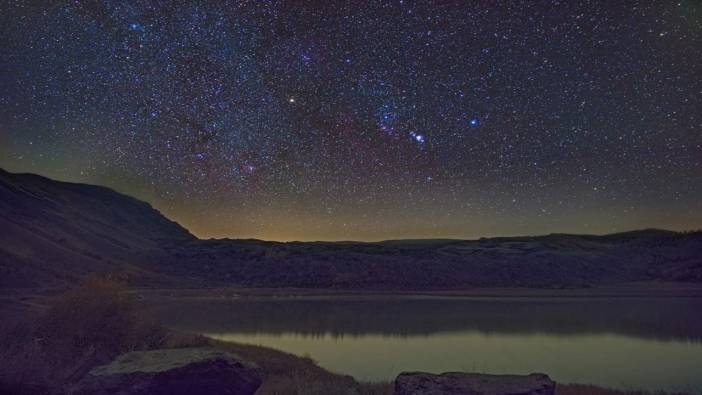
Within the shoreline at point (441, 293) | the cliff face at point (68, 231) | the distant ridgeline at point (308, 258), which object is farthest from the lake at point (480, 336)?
the distant ridgeline at point (308, 258)

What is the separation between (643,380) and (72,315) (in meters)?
20.0

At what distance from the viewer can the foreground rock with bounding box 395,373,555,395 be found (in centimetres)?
793

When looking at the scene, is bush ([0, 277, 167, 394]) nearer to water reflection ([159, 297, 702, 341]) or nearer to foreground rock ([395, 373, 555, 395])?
foreground rock ([395, 373, 555, 395])

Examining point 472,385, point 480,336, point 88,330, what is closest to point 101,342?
point 88,330

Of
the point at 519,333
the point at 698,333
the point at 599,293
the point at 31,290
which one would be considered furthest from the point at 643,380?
the point at 599,293

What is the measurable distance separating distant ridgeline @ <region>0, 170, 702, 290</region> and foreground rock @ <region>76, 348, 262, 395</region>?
5700cm

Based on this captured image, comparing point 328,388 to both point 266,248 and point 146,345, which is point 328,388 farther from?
point 266,248

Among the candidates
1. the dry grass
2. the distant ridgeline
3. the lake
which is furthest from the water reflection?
the distant ridgeline

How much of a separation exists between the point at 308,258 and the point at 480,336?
6356 cm

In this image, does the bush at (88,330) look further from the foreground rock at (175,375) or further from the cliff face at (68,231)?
the cliff face at (68,231)

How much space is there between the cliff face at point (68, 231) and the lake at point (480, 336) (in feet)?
65.8

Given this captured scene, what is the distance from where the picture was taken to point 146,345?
1548 cm

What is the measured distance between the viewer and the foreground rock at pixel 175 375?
8805 millimetres

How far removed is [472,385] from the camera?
835 centimetres
